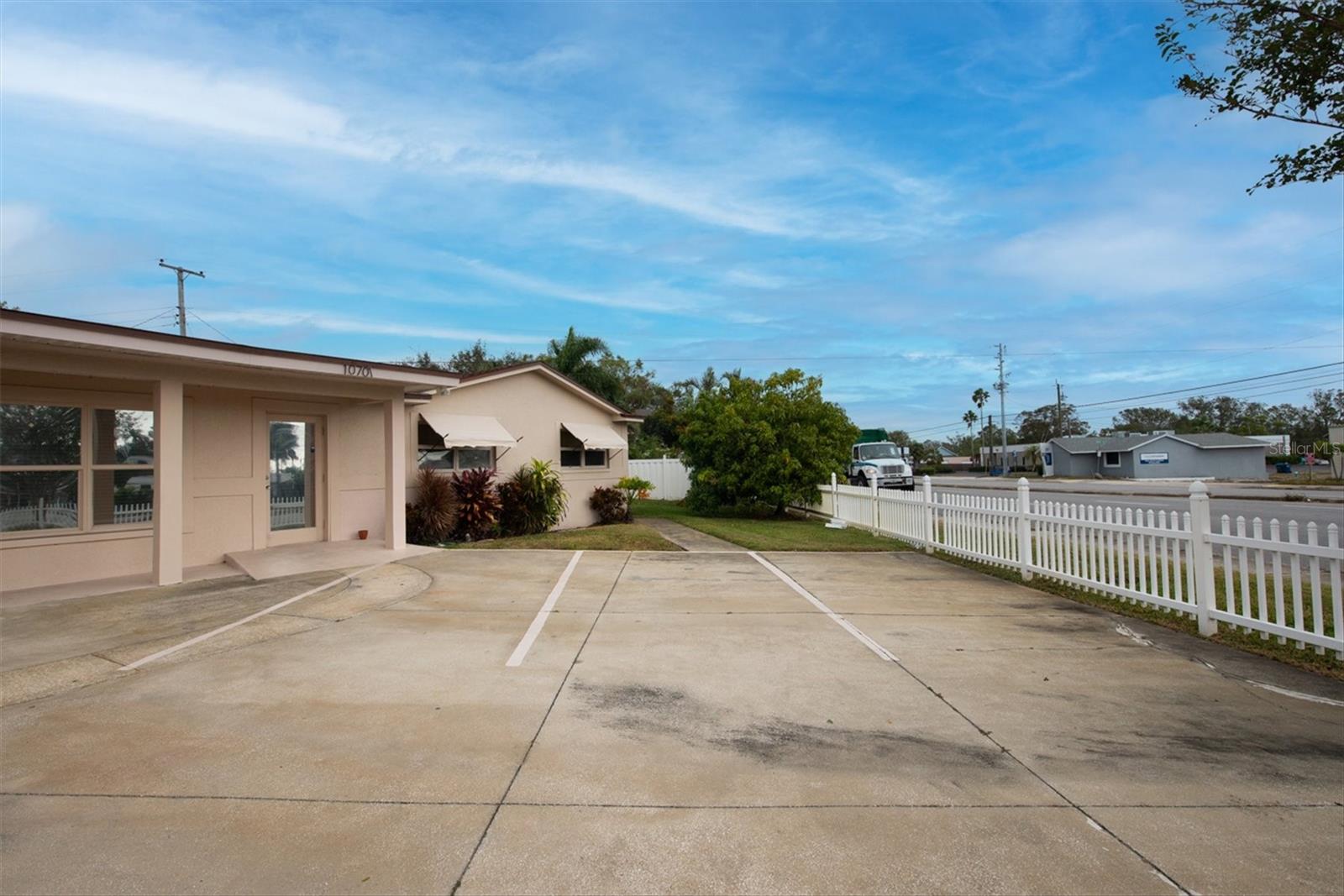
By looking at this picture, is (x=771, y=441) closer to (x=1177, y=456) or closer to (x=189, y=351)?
(x=189, y=351)

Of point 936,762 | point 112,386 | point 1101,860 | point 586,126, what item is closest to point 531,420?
point 586,126

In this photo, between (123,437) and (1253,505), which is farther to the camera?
(1253,505)

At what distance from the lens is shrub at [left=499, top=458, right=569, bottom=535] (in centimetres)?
1484

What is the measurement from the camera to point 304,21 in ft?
34.7

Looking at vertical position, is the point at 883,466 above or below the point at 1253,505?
above

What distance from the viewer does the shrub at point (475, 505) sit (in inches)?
536

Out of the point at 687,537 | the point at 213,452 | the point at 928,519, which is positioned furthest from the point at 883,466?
the point at 213,452

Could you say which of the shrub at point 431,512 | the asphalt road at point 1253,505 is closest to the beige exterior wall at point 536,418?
the shrub at point 431,512

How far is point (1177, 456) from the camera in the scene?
55.1 metres

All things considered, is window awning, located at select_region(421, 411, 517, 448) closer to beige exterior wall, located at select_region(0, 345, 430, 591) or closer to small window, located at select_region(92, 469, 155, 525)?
beige exterior wall, located at select_region(0, 345, 430, 591)

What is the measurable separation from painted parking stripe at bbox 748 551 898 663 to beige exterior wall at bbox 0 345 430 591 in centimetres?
637

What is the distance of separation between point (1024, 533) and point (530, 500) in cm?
964

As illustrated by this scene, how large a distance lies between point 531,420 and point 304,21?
843 centimetres

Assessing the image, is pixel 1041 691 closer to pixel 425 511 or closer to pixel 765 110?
pixel 425 511
